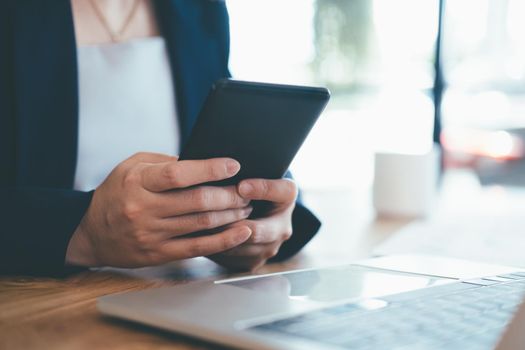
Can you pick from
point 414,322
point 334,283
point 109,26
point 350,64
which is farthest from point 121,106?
point 350,64

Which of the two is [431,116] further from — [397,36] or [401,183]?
[401,183]

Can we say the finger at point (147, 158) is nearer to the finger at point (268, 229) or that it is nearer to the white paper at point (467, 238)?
the finger at point (268, 229)

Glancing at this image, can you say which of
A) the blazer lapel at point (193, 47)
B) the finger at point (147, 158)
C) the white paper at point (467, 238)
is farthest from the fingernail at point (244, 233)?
the blazer lapel at point (193, 47)

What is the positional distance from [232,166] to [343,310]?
0.22m

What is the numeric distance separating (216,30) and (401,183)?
1.63 ft

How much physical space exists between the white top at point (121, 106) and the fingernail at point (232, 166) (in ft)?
1.36

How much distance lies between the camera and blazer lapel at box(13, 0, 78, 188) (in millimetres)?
891

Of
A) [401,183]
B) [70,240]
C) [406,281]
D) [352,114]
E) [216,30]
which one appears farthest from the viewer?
[352,114]

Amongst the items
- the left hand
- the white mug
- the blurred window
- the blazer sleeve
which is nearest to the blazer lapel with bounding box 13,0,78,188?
the blazer sleeve

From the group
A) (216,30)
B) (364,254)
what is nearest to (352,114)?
(216,30)

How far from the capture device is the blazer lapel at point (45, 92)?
2.92ft

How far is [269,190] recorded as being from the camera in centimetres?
75

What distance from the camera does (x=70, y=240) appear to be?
0.73m

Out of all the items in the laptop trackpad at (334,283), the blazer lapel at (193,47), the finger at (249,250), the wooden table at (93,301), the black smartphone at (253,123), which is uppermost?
the blazer lapel at (193,47)
